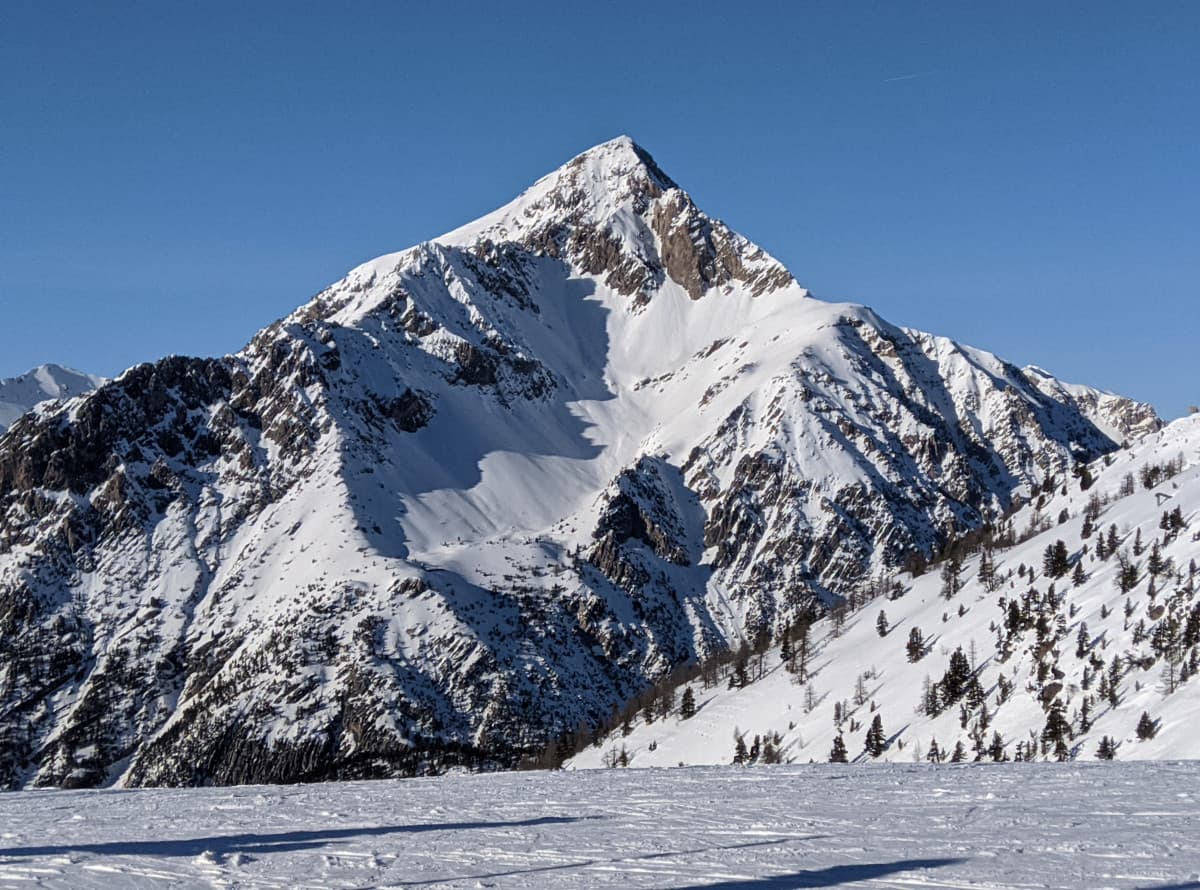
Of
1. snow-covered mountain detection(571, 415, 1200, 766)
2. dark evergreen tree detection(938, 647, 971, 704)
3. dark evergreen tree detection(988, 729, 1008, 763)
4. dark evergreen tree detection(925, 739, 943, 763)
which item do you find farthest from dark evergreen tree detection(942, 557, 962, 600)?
dark evergreen tree detection(988, 729, 1008, 763)

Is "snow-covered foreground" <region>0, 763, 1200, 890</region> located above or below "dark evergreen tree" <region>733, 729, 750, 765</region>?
below

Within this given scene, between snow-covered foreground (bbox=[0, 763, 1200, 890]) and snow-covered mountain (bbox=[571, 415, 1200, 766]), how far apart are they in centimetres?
5634

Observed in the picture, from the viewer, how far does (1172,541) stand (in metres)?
141

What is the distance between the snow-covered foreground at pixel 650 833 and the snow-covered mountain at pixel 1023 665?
56336 mm

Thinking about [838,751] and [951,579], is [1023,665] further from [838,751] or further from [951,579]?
[951,579]

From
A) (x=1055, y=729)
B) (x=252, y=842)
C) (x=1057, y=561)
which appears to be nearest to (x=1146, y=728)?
(x=1055, y=729)

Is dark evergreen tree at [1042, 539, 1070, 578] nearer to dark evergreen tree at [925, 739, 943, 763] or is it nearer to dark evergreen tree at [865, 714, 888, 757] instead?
dark evergreen tree at [865, 714, 888, 757]

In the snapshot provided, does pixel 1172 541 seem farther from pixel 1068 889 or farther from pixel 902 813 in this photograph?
pixel 1068 889

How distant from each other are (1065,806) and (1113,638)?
98.1m

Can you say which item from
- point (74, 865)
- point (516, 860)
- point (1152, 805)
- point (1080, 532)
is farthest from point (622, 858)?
point (1080, 532)

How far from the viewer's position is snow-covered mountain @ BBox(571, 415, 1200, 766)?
11006 cm

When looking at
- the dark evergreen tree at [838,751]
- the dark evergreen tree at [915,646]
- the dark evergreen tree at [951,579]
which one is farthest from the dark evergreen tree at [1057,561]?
the dark evergreen tree at [838,751]

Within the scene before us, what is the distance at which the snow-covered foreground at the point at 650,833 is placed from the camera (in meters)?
25.2

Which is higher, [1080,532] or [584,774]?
[1080,532]
